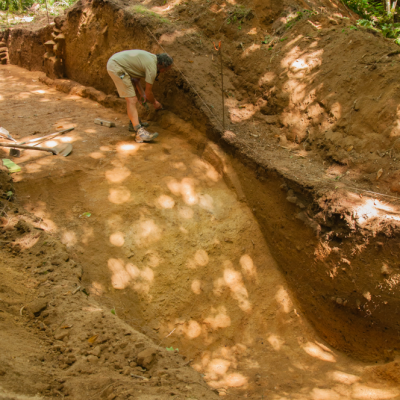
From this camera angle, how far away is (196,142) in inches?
168

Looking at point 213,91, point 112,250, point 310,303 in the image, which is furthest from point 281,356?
point 213,91

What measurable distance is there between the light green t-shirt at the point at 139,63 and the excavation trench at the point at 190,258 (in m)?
0.91

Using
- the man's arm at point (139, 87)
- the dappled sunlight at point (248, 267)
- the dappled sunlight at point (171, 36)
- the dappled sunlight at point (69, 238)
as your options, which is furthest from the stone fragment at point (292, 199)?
the dappled sunlight at point (171, 36)

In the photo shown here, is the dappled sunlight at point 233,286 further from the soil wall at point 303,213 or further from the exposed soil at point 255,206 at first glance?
the soil wall at point 303,213

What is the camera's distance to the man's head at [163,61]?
13.3ft

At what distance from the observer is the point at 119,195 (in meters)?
3.56

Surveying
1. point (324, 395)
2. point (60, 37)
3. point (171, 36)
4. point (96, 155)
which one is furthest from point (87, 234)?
point (60, 37)

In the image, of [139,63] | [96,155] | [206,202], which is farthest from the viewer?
[139,63]

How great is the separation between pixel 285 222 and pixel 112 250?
6.22 feet

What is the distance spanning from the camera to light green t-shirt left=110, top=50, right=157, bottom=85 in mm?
4020

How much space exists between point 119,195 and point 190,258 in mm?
1057

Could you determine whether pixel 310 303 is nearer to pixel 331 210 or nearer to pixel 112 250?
pixel 331 210

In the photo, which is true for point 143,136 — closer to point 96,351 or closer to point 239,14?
point 239,14

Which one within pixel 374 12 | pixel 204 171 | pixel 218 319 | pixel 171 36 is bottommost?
pixel 218 319
